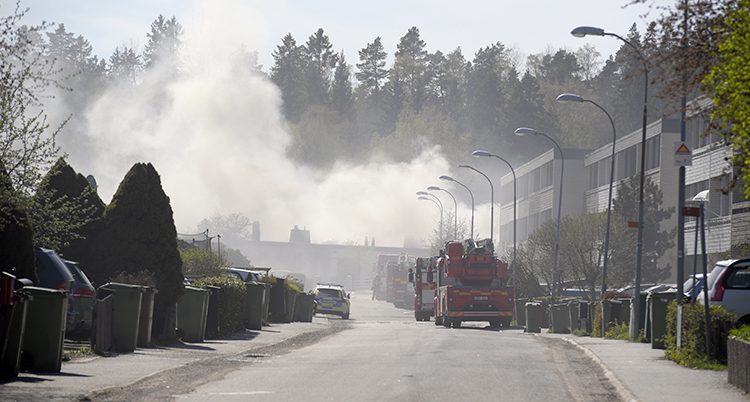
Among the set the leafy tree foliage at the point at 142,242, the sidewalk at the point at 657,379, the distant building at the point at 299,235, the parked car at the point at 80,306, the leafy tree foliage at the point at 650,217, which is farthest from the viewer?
the distant building at the point at 299,235

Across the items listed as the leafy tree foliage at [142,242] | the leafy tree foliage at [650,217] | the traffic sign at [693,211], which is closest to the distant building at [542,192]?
the leafy tree foliage at [650,217]

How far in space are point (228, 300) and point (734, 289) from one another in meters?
12.6

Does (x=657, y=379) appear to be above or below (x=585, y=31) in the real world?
below

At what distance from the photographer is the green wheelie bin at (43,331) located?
58.1ft

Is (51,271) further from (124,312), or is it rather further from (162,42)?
(162,42)

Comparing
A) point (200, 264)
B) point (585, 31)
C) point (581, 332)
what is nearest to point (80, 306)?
point (585, 31)

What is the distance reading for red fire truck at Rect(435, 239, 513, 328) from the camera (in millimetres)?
49344

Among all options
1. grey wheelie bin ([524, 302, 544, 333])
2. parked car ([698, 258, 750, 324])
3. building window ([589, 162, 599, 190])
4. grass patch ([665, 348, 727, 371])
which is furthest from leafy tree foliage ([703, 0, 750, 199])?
building window ([589, 162, 599, 190])

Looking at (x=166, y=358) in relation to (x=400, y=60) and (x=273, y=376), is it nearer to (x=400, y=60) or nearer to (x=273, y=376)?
(x=273, y=376)

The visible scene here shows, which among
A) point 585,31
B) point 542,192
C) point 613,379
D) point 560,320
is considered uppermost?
point 542,192

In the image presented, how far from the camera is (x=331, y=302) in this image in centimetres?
6456

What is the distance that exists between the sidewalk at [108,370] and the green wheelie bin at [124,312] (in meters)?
0.32

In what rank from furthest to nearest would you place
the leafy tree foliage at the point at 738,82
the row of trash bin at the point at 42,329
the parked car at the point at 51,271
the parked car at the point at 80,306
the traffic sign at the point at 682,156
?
the traffic sign at the point at 682,156 < the parked car at the point at 80,306 < the parked car at the point at 51,271 < the row of trash bin at the point at 42,329 < the leafy tree foliage at the point at 738,82

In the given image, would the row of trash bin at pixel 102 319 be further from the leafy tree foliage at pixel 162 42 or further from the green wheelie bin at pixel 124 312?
the leafy tree foliage at pixel 162 42
